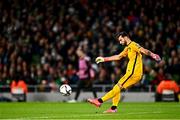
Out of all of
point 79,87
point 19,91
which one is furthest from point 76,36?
point 79,87

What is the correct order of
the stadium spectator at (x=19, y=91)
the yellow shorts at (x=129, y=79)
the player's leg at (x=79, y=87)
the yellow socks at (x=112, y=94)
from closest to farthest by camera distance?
the yellow socks at (x=112, y=94), the yellow shorts at (x=129, y=79), the player's leg at (x=79, y=87), the stadium spectator at (x=19, y=91)

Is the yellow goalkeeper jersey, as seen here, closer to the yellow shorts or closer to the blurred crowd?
the yellow shorts

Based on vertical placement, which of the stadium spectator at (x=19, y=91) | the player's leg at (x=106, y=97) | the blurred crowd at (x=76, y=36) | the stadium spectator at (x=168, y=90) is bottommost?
the player's leg at (x=106, y=97)

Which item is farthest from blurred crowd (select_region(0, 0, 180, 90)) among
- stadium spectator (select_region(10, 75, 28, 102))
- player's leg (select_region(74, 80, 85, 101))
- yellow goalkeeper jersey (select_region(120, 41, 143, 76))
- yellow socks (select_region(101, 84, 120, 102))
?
yellow socks (select_region(101, 84, 120, 102))

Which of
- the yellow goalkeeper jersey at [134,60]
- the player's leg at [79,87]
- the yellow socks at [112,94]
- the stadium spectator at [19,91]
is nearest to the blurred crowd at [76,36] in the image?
the stadium spectator at [19,91]

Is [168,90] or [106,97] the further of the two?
[168,90]

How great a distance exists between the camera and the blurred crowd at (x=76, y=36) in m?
28.9

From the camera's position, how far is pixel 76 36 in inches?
1222

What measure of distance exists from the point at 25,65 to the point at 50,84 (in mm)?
1795

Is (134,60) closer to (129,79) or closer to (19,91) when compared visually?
(129,79)

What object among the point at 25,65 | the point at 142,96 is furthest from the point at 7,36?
the point at 142,96

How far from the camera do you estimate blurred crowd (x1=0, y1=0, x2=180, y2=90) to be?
28.9m

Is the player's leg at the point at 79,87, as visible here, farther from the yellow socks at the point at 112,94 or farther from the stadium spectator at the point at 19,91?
the yellow socks at the point at 112,94

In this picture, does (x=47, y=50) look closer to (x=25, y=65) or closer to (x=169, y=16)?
(x=25, y=65)
